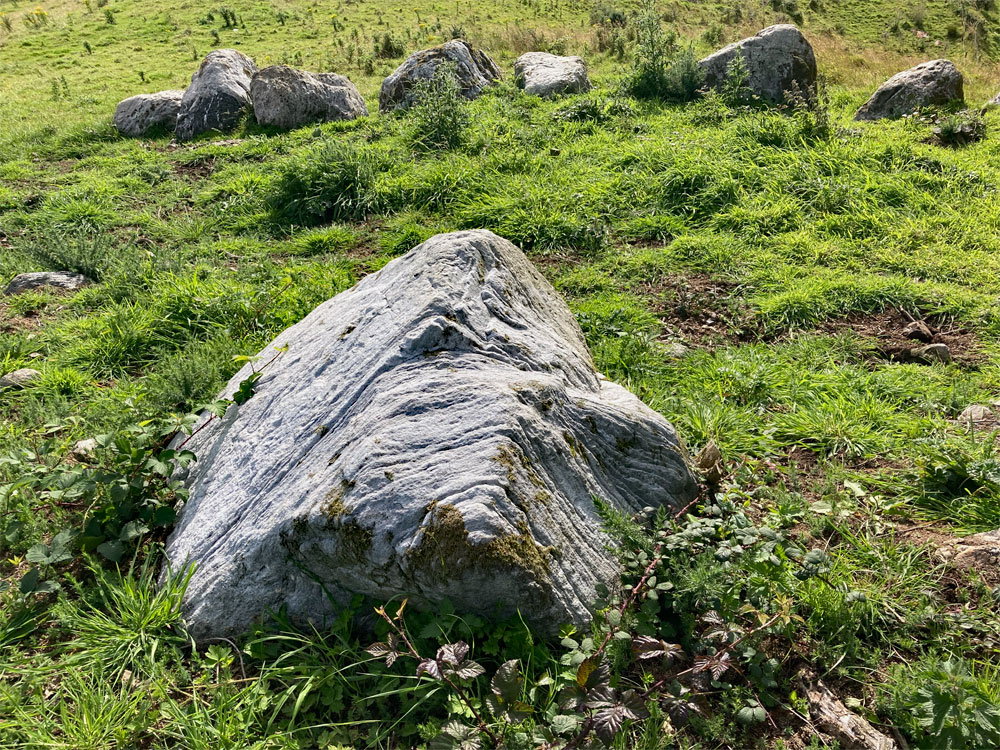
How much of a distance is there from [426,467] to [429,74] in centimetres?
1069

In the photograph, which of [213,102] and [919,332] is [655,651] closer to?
[919,332]

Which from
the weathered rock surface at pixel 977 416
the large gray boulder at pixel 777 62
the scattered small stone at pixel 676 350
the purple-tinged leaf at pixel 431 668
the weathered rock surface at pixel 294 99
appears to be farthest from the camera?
the weathered rock surface at pixel 294 99

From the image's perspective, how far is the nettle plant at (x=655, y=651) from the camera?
248 cm

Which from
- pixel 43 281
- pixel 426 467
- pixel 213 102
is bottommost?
A: pixel 43 281

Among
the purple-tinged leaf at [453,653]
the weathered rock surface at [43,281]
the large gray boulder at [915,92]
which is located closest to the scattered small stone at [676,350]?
the purple-tinged leaf at [453,653]

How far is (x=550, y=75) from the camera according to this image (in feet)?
39.5

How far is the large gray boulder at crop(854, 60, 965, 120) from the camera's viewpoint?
399 inches

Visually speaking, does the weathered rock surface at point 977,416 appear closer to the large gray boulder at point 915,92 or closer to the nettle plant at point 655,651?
the nettle plant at point 655,651

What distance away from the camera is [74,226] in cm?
812

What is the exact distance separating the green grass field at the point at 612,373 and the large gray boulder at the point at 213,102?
530 millimetres

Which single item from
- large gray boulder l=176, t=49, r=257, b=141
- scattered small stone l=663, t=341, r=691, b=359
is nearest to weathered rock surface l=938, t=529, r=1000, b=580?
scattered small stone l=663, t=341, r=691, b=359

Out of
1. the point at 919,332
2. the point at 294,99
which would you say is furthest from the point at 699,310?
the point at 294,99

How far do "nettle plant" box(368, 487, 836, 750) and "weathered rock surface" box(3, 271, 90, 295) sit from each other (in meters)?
5.92

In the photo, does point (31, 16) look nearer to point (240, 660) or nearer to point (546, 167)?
point (546, 167)
